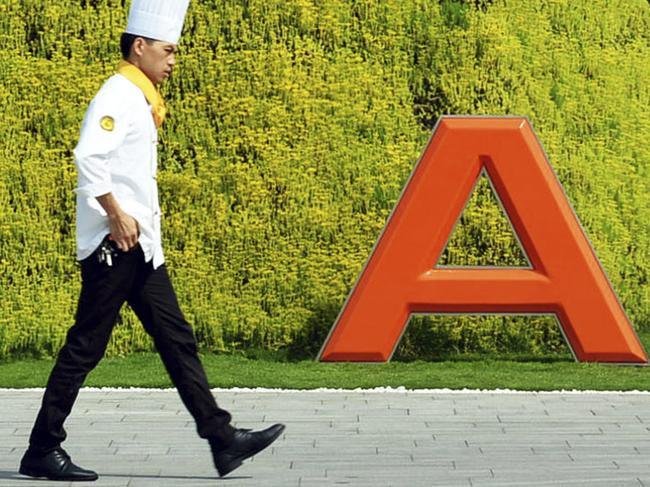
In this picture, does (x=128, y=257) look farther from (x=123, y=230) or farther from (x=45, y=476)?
(x=45, y=476)

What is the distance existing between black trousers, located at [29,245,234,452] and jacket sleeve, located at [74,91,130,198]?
0.32 metres

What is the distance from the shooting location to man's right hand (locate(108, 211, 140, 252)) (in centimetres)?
555

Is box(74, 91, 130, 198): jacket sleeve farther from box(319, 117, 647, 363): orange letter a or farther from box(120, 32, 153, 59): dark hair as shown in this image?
box(319, 117, 647, 363): orange letter a

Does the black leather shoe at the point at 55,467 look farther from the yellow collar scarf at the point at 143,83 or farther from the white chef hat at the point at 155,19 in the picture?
the white chef hat at the point at 155,19

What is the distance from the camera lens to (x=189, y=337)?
19.0ft

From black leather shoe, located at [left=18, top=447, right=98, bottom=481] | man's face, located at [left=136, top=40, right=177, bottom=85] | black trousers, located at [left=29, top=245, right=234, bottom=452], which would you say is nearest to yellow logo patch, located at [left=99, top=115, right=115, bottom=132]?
man's face, located at [left=136, top=40, right=177, bottom=85]

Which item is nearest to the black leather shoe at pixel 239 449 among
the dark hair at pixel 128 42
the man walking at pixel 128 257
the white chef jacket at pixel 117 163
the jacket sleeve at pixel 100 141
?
the man walking at pixel 128 257

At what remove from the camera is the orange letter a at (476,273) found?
938cm

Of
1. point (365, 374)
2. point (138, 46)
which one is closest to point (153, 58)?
point (138, 46)

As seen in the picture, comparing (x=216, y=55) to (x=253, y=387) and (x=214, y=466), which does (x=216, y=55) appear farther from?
(x=214, y=466)

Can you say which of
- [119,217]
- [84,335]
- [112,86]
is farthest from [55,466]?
[112,86]

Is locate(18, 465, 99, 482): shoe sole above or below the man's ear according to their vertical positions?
below

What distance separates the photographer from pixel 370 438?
6.75m

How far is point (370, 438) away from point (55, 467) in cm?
167
